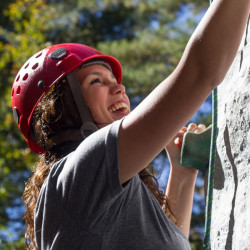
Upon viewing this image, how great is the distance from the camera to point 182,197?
104 inches

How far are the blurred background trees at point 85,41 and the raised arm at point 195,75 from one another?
7.58 m

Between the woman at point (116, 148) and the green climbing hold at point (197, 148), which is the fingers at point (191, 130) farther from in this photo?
the green climbing hold at point (197, 148)

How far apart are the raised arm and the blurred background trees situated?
7.58m

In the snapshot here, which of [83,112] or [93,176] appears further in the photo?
[83,112]

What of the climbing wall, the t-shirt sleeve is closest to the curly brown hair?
the t-shirt sleeve

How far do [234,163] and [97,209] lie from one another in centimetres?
50

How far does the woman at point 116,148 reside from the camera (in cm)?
161

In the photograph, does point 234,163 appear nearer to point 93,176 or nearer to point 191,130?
point 93,176

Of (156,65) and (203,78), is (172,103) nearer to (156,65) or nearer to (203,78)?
(203,78)

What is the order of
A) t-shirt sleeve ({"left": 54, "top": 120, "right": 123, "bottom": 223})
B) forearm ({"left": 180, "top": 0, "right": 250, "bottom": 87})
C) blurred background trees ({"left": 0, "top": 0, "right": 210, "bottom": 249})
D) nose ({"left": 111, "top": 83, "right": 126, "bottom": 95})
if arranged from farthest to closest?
blurred background trees ({"left": 0, "top": 0, "right": 210, "bottom": 249})
nose ({"left": 111, "top": 83, "right": 126, "bottom": 95})
t-shirt sleeve ({"left": 54, "top": 120, "right": 123, "bottom": 223})
forearm ({"left": 180, "top": 0, "right": 250, "bottom": 87})

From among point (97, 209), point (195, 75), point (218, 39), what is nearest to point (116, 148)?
point (97, 209)

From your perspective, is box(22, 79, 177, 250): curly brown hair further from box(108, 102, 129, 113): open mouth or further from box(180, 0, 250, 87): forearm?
box(180, 0, 250, 87): forearm

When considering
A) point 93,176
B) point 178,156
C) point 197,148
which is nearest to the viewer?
point 93,176

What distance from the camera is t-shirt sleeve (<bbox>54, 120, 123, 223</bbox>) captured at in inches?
67.3
